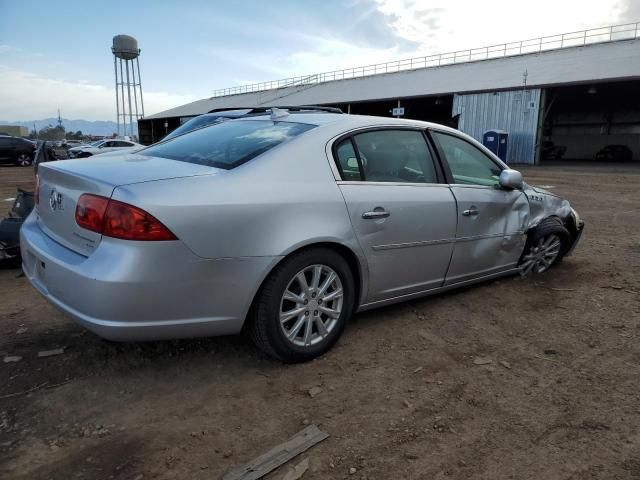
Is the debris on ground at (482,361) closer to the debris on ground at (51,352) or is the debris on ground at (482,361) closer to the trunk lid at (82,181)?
the trunk lid at (82,181)

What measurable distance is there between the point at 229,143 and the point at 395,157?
3.88 feet

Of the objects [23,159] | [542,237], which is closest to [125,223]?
[542,237]

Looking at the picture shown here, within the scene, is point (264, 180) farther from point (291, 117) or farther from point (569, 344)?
point (569, 344)

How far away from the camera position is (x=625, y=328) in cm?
364

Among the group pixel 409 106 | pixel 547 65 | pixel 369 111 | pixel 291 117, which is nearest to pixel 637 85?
pixel 547 65

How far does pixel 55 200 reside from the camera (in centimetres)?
289

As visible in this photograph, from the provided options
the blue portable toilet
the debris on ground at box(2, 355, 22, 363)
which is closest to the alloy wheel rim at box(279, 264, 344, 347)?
the debris on ground at box(2, 355, 22, 363)

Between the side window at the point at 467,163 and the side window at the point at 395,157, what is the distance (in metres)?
0.23

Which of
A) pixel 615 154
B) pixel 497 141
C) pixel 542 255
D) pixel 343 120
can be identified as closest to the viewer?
pixel 343 120

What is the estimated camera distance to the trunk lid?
2576 millimetres

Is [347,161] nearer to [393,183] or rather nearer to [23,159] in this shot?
[393,183]

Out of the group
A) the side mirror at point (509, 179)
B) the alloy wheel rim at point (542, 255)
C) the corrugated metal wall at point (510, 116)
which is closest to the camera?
the side mirror at point (509, 179)

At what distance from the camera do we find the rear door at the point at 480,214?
3.86 meters

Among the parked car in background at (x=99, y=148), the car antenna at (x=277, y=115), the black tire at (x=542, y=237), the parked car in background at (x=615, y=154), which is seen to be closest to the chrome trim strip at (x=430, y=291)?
the black tire at (x=542, y=237)
